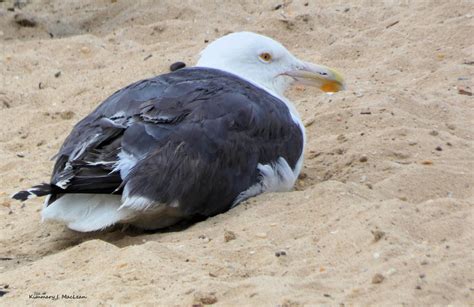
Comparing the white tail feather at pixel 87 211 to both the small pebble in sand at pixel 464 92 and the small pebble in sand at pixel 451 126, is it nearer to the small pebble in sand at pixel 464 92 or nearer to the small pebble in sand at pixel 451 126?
the small pebble in sand at pixel 451 126

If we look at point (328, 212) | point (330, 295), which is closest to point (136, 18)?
point (328, 212)

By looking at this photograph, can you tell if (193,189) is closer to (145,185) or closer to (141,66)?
(145,185)

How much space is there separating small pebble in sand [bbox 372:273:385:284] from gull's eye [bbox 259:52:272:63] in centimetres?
247

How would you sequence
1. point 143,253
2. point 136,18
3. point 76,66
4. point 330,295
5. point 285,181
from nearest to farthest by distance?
point 330,295 < point 143,253 < point 285,181 < point 76,66 < point 136,18

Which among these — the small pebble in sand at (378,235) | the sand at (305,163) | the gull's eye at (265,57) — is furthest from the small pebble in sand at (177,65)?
the small pebble in sand at (378,235)

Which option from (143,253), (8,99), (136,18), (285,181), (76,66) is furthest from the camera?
(136,18)

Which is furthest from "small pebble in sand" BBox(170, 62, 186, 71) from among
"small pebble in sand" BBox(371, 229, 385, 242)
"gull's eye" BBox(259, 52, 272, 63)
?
"small pebble in sand" BBox(371, 229, 385, 242)

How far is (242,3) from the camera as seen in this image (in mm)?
9078

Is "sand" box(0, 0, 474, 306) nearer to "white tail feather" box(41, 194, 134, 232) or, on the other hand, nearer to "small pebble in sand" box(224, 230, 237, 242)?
"small pebble in sand" box(224, 230, 237, 242)

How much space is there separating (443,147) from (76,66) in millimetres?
3309

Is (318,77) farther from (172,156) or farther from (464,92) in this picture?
(172,156)

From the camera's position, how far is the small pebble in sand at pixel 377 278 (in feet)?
12.6

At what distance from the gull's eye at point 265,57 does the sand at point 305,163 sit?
538 millimetres

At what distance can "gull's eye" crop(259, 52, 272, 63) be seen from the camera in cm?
612
